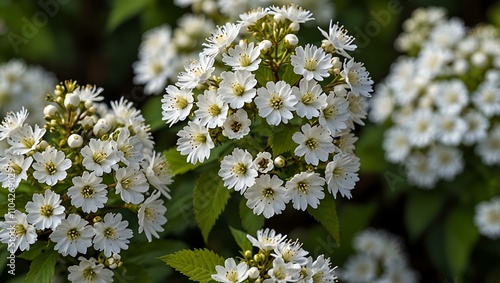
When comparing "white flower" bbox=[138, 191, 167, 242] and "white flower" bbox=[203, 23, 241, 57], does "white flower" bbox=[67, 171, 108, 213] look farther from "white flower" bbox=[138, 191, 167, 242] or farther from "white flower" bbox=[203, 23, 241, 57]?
"white flower" bbox=[203, 23, 241, 57]

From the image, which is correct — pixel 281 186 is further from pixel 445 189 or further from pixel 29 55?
pixel 29 55

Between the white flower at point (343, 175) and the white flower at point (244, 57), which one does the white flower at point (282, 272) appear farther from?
the white flower at point (244, 57)

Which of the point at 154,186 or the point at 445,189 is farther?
the point at 445,189

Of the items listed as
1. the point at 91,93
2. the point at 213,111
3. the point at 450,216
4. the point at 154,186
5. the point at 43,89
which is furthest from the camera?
the point at 43,89

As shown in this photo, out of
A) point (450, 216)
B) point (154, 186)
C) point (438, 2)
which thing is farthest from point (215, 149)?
point (438, 2)

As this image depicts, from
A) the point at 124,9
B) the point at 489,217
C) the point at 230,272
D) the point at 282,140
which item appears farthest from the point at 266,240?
the point at 124,9

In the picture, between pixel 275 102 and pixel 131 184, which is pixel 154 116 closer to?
pixel 131 184

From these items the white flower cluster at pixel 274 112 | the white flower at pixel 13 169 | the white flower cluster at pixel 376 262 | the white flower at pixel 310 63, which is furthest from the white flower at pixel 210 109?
the white flower cluster at pixel 376 262
